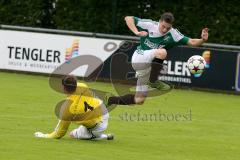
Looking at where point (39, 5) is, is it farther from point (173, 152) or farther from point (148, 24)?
point (173, 152)

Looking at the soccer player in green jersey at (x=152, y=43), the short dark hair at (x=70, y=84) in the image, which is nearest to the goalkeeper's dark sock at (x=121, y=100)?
the soccer player in green jersey at (x=152, y=43)

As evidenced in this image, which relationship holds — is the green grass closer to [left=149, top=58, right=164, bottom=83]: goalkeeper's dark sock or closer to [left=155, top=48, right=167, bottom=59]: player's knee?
[left=149, top=58, right=164, bottom=83]: goalkeeper's dark sock

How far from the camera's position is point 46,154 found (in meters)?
10.5

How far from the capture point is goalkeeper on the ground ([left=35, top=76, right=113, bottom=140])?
38.5ft

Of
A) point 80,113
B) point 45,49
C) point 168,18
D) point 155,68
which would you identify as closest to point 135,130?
point 155,68

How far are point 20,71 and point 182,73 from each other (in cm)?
574

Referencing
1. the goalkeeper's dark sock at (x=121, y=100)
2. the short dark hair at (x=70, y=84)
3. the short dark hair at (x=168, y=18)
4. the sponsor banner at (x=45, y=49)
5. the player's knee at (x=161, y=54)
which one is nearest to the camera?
the short dark hair at (x=70, y=84)

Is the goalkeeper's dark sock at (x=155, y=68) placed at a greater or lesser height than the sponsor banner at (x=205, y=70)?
greater

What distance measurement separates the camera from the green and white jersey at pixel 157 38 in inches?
567

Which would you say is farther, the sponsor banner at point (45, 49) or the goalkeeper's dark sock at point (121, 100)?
the sponsor banner at point (45, 49)

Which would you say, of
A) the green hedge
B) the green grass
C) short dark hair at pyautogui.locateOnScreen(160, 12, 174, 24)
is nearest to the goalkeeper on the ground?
the green grass

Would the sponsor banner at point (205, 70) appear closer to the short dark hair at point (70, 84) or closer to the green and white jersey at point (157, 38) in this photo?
the green and white jersey at point (157, 38)

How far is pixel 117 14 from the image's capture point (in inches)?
1165

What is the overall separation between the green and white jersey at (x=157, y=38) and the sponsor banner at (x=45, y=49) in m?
9.55
